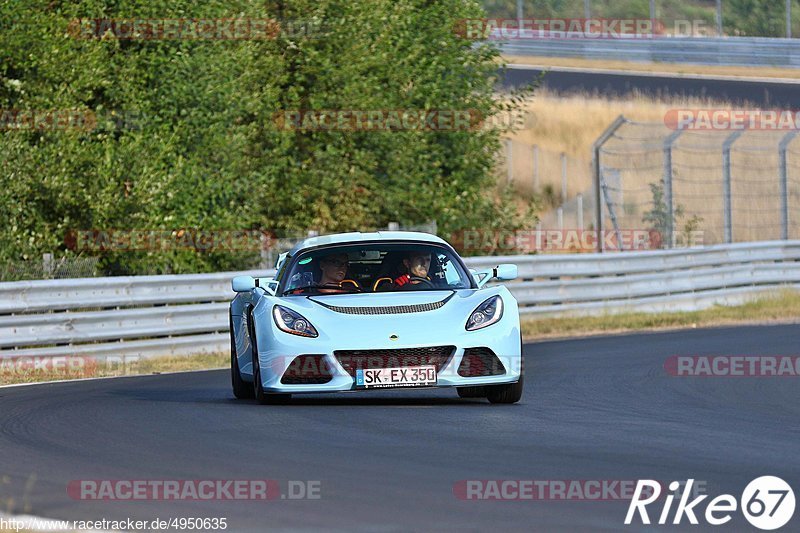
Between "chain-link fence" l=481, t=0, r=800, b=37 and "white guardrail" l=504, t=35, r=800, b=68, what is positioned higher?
"chain-link fence" l=481, t=0, r=800, b=37

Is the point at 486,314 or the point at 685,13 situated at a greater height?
the point at 685,13

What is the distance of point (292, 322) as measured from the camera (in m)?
11.4

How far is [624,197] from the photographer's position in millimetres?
45844

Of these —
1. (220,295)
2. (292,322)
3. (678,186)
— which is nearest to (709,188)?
(678,186)

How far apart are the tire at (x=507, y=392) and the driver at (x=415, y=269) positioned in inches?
41.9

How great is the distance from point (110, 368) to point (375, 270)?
647 cm

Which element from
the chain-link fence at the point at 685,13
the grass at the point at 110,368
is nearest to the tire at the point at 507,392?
the grass at the point at 110,368

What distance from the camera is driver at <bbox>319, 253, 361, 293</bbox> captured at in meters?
12.2

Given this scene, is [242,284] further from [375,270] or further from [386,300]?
[386,300]

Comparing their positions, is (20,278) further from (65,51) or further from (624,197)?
(624,197)

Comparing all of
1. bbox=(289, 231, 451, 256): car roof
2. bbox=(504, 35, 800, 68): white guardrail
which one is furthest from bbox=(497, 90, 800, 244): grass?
bbox=(289, 231, 451, 256): car roof

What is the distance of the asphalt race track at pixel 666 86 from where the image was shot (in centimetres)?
5119

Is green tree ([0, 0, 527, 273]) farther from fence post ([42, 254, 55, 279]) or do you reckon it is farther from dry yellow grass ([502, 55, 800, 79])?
dry yellow grass ([502, 55, 800, 79])

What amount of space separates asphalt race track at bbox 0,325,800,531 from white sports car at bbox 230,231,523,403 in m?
0.23
